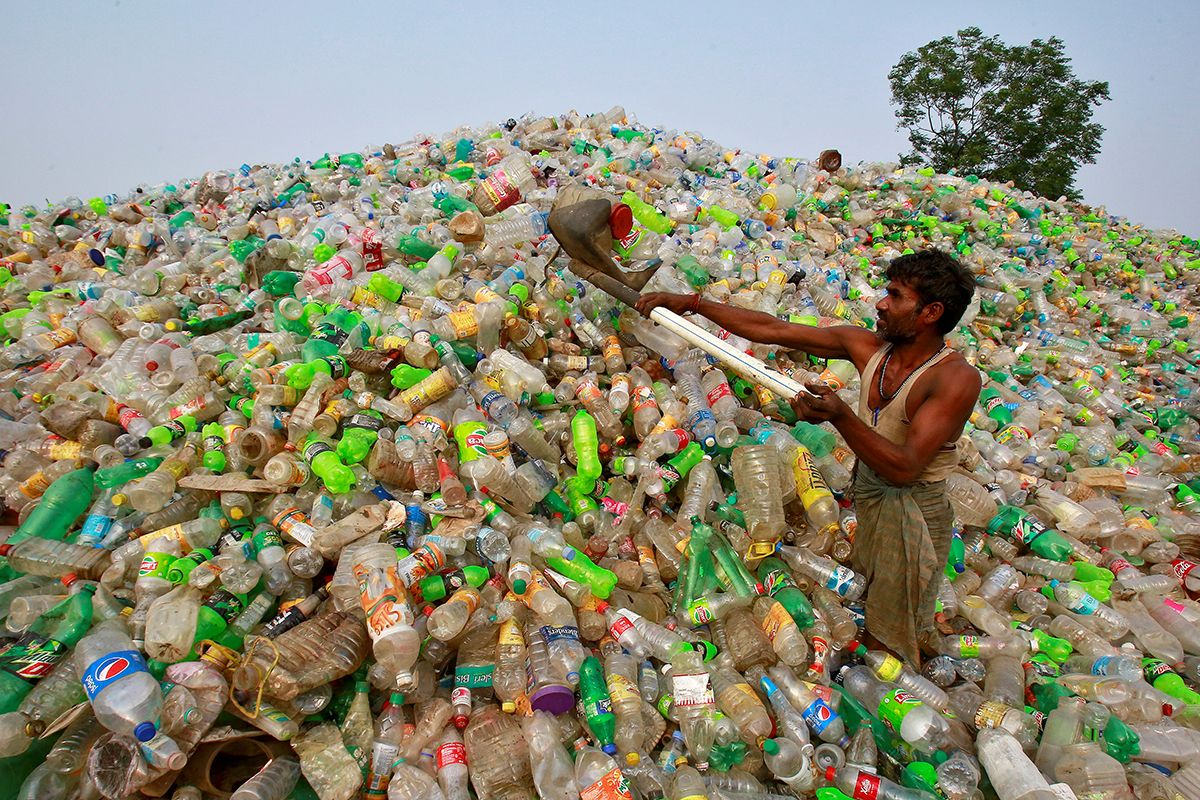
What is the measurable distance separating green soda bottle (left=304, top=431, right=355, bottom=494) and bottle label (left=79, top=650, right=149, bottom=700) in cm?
92

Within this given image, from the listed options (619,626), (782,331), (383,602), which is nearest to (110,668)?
(383,602)

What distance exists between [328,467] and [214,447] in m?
0.68

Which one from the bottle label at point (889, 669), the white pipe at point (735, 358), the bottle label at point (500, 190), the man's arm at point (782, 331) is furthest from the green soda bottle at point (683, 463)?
the bottle label at point (500, 190)

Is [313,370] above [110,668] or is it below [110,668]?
above

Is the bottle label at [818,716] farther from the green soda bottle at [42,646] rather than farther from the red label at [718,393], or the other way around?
the green soda bottle at [42,646]

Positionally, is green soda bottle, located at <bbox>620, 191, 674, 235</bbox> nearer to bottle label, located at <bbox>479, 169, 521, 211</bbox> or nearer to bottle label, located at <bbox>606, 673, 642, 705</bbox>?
bottle label, located at <bbox>479, 169, 521, 211</bbox>

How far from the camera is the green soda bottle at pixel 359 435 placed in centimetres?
283

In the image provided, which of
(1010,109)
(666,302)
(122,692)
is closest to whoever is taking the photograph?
(122,692)

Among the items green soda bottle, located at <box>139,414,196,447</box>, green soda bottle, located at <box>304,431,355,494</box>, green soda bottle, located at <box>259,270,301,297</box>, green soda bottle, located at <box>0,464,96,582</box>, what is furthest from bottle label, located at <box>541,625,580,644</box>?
green soda bottle, located at <box>259,270,301,297</box>

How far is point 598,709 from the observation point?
2203 millimetres

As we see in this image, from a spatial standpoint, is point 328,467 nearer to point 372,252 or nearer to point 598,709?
point 598,709

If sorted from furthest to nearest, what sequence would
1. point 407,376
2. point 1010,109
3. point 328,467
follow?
point 1010,109, point 407,376, point 328,467

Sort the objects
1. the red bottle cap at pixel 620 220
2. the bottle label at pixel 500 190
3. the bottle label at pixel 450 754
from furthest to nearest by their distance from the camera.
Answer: the bottle label at pixel 500 190, the red bottle cap at pixel 620 220, the bottle label at pixel 450 754

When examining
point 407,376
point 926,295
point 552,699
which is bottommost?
point 552,699
